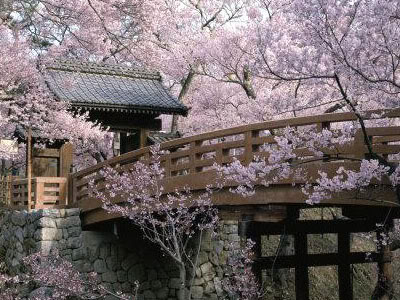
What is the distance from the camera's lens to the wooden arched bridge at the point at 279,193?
348 inches

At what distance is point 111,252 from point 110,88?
470 cm

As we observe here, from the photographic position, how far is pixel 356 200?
29.1 feet

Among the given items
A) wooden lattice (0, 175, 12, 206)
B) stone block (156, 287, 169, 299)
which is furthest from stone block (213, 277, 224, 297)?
wooden lattice (0, 175, 12, 206)

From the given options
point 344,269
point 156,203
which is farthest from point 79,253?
point 344,269

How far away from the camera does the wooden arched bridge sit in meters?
8.85

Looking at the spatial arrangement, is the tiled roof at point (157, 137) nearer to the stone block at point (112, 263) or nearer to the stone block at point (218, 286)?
the stone block at point (112, 263)

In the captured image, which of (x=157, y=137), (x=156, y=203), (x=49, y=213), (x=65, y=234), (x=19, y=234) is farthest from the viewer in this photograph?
(x=157, y=137)

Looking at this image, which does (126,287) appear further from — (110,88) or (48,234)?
(110,88)

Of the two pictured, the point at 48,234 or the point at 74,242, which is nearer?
the point at 48,234

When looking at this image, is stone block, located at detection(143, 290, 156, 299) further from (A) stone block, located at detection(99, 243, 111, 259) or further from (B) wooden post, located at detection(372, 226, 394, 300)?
(B) wooden post, located at detection(372, 226, 394, 300)

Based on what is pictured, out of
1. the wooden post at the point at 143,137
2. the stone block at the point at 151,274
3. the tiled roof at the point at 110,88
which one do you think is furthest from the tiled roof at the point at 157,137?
the stone block at the point at 151,274

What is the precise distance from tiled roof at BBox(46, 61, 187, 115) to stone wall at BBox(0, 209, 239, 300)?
309cm

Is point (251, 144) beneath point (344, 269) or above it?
above

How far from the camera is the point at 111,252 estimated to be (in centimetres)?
1466
